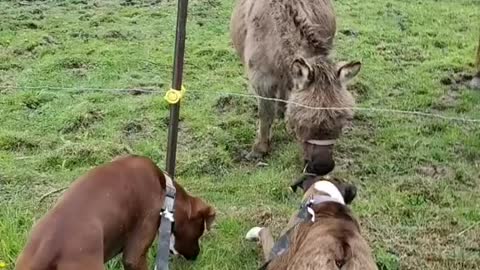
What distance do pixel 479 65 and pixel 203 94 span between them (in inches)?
110

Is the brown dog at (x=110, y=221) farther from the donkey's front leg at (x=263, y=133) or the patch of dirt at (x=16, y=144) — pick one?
the patch of dirt at (x=16, y=144)

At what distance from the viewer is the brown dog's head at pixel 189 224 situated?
414 cm

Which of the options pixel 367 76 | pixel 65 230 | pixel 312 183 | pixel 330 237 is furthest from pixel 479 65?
pixel 65 230

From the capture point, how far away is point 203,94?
7621 mm

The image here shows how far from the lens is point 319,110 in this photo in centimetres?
533

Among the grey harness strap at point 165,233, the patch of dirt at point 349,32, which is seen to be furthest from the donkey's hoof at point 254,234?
the patch of dirt at point 349,32

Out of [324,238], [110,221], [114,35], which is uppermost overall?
[324,238]

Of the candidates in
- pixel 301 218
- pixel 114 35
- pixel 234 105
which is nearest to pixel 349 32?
pixel 114 35

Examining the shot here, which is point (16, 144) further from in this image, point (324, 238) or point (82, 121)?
point (324, 238)

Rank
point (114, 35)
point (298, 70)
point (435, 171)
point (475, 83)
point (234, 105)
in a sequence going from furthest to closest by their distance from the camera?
point (114, 35), point (475, 83), point (234, 105), point (435, 171), point (298, 70)

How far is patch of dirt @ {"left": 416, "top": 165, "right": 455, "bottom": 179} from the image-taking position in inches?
234

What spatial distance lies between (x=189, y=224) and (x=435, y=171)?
8.34ft

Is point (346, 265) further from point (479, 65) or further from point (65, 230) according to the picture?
point (479, 65)

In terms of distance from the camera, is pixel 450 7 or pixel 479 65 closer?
pixel 479 65
